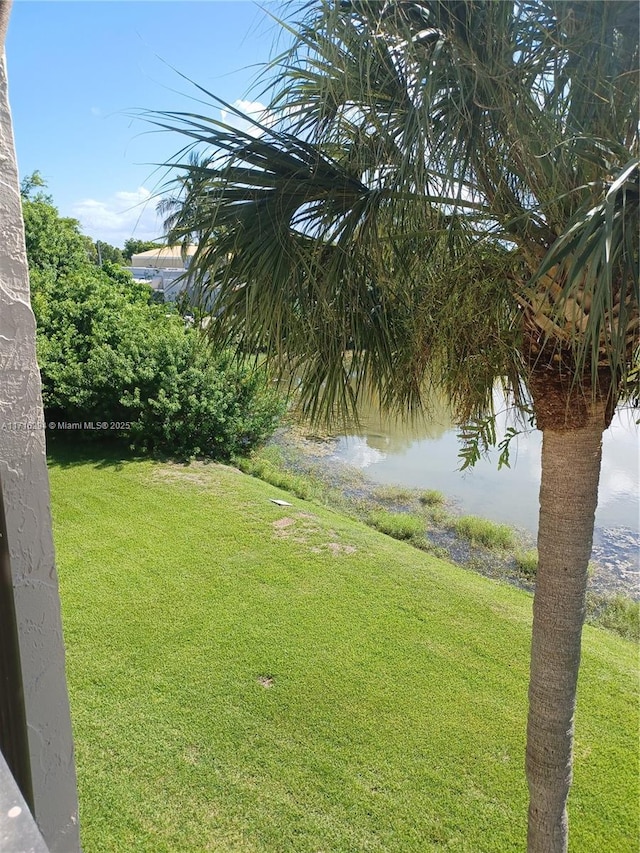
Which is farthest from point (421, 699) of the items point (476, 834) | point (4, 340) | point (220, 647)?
point (4, 340)

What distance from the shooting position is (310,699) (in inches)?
152

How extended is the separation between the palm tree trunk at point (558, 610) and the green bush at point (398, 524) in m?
4.98

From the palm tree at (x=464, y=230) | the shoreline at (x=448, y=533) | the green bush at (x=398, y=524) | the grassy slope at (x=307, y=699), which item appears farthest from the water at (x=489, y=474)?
the palm tree at (x=464, y=230)

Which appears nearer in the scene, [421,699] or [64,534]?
[421,699]

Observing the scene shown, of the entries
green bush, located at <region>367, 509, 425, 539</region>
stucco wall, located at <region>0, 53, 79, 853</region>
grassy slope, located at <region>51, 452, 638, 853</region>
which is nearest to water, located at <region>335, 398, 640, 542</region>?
green bush, located at <region>367, 509, 425, 539</region>

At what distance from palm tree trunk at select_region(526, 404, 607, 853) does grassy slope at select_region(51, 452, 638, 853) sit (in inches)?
34.8

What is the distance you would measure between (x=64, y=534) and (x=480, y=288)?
5331 millimetres

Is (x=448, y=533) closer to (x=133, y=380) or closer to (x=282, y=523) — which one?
(x=282, y=523)

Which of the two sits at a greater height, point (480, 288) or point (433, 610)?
point (480, 288)

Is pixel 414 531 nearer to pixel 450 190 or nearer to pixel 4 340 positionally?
pixel 450 190

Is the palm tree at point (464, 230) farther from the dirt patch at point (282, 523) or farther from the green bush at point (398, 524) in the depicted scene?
the green bush at point (398, 524)

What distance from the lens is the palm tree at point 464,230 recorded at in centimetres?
166

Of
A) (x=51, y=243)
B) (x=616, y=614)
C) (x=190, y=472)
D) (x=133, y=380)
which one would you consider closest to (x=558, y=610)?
(x=616, y=614)

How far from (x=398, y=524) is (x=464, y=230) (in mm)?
5725
